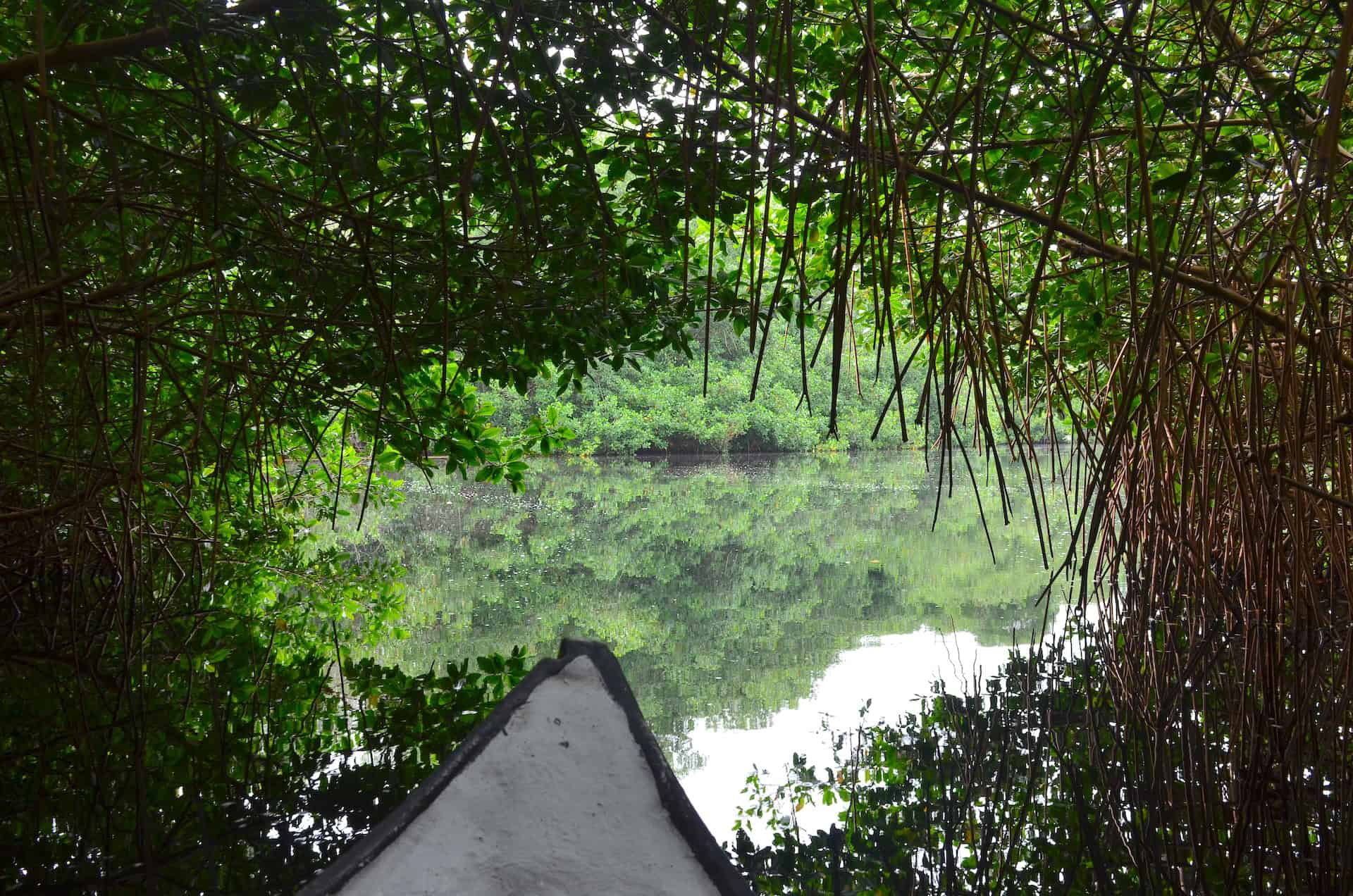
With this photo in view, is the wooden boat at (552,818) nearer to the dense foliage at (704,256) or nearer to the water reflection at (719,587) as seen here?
the dense foliage at (704,256)

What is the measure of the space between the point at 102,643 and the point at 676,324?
217cm

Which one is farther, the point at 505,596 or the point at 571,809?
the point at 505,596

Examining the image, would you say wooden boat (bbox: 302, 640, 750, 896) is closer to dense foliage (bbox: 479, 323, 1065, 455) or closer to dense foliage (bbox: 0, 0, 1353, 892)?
dense foliage (bbox: 0, 0, 1353, 892)

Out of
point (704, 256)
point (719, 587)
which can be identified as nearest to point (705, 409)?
point (719, 587)

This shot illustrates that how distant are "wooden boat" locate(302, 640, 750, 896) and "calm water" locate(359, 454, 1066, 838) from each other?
0.96 meters

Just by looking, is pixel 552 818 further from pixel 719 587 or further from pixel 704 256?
pixel 719 587

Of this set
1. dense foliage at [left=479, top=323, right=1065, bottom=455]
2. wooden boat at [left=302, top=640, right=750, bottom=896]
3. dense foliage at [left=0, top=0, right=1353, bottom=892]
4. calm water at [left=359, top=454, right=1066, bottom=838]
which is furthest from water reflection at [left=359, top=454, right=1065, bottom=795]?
dense foliage at [left=479, top=323, right=1065, bottom=455]

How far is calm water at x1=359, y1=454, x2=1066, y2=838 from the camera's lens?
2.82 metres

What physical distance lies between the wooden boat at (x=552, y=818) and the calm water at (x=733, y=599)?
0.96 metres

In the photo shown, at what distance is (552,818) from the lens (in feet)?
3.53

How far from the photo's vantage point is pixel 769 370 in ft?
59.8

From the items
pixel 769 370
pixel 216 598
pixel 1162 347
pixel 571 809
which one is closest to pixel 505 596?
pixel 216 598

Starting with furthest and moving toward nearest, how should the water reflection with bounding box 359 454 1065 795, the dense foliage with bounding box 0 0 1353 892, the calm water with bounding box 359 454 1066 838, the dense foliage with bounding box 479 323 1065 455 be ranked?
the dense foliage with bounding box 479 323 1065 455, the water reflection with bounding box 359 454 1065 795, the calm water with bounding box 359 454 1066 838, the dense foliage with bounding box 0 0 1353 892

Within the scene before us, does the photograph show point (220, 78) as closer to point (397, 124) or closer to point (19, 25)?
point (397, 124)
